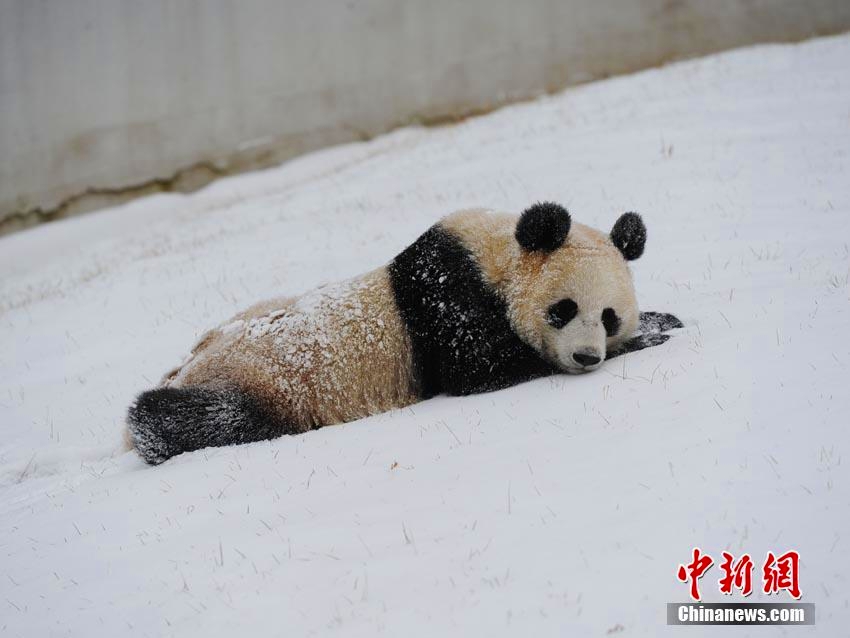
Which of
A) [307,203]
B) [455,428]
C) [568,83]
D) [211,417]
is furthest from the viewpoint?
[568,83]

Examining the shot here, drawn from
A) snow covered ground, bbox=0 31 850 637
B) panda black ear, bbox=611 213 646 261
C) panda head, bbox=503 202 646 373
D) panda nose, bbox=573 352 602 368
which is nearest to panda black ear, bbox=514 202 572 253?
panda head, bbox=503 202 646 373

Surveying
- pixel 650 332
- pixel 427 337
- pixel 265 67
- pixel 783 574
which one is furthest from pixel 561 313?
pixel 265 67

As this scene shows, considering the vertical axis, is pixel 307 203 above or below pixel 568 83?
below

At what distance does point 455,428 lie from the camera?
506 centimetres

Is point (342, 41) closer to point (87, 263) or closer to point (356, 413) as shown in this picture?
point (87, 263)

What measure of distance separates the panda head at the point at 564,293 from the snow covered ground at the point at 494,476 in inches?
9.9

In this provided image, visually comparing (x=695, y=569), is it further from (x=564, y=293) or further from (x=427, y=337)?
(x=427, y=337)

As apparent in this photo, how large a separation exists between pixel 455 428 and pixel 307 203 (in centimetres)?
1008

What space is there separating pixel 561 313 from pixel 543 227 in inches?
23.6

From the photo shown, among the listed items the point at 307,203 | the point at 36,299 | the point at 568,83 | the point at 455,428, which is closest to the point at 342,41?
the point at 568,83

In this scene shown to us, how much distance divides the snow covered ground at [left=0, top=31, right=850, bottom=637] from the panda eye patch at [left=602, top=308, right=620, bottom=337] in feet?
0.82

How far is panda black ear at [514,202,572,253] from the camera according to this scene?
18.2 ft

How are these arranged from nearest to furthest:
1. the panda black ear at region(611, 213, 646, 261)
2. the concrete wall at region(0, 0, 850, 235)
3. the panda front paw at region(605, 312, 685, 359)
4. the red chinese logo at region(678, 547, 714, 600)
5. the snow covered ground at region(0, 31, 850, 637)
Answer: the red chinese logo at region(678, 547, 714, 600)
the snow covered ground at region(0, 31, 850, 637)
the panda front paw at region(605, 312, 685, 359)
the panda black ear at region(611, 213, 646, 261)
the concrete wall at region(0, 0, 850, 235)

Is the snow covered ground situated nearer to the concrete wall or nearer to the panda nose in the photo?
the panda nose
